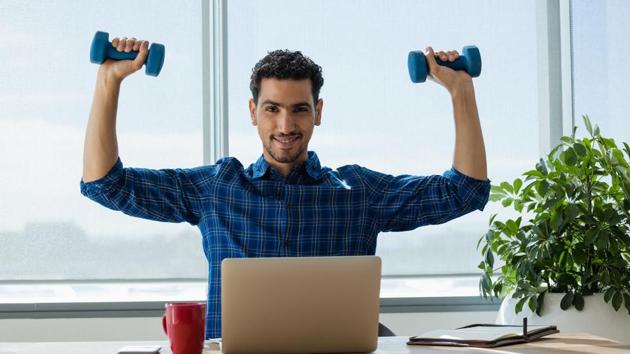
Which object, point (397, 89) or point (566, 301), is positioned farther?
point (397, 89)

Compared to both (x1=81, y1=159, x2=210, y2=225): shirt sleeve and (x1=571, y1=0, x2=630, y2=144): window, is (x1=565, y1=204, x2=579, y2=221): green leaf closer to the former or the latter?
(x1=571, y1=0, x2=630, y2=144): window

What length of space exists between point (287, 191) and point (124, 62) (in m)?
0.64

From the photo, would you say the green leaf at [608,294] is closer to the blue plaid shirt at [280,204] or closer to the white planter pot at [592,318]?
the white planter pot at [592,318]

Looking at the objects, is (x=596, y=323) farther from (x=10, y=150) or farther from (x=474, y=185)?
(x=10, y=150)

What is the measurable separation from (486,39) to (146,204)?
196 centimetres

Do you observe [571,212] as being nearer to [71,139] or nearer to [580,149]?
[580,149]

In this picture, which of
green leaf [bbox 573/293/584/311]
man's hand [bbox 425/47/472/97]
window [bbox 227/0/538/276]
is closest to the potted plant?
green leaf [bbox 573/293/584/311]

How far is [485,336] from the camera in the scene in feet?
6.75

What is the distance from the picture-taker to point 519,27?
416 cm

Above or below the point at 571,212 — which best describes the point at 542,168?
above

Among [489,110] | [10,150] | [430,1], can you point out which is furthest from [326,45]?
[10,150]

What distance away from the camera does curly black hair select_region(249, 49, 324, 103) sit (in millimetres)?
2824

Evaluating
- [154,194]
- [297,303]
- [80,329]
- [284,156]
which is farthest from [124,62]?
[80,329]

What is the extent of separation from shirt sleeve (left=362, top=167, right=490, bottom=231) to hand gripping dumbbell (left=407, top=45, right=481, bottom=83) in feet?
1.16
